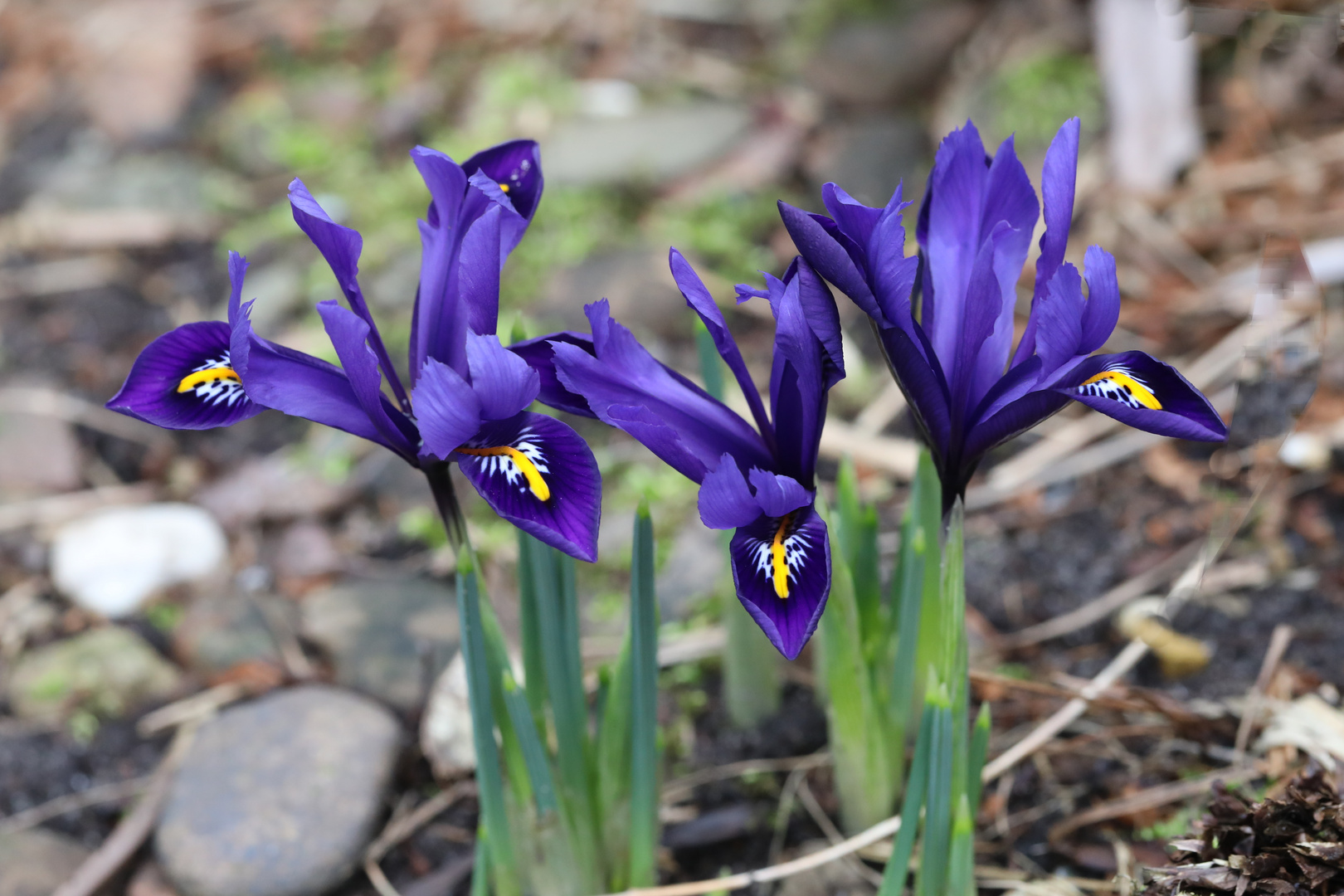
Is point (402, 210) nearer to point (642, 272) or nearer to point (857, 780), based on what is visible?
point (642, 272)

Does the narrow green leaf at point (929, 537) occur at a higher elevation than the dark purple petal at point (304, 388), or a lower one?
lower

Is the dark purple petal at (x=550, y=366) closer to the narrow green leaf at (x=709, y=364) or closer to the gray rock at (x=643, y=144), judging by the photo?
the narrow green leaf at (x=709, y=364)

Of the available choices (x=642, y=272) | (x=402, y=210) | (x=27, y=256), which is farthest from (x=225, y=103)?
(x=642, y=272)

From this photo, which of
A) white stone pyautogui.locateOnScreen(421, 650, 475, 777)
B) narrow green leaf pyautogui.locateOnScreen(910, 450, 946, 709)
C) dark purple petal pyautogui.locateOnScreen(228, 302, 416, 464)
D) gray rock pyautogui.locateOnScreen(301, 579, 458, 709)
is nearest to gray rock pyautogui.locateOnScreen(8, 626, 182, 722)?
gray rock pyautogui.locateOnScreen(301, 579, 458, 709)

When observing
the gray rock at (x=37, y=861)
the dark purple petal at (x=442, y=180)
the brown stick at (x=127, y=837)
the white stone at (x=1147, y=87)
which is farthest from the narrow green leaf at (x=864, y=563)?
the white stone at (x=1147, y=87)

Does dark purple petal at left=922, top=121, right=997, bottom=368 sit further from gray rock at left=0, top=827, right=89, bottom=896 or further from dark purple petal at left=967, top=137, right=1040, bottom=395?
gray rock at left=0, top=827, right=89, bottom=896

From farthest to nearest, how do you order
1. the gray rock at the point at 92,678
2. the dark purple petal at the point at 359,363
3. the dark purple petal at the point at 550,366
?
the gray rock at the point at 92,678
the dark purple petal at the point at 550,366
the dark purple petal at the point at 359,363

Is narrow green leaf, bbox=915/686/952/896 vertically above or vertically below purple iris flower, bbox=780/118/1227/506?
below
